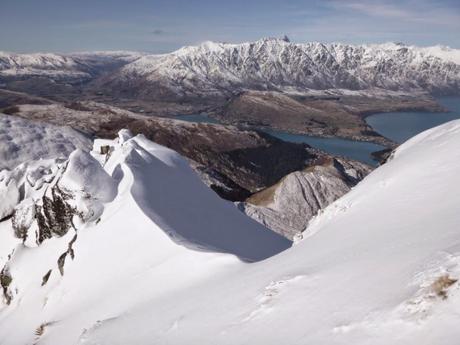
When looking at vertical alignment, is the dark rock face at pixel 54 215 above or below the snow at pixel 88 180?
below

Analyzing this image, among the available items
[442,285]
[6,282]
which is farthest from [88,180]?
[442,285]

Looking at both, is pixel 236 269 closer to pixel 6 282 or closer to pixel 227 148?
pixel 6 282

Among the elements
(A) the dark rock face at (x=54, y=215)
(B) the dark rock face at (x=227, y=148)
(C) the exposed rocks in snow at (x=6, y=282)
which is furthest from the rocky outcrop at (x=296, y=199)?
(B) the dark rock face at (x=227, y=148)

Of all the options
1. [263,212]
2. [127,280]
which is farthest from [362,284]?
[263,212]

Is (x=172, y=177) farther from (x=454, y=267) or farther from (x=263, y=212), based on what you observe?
(x=263, y=212)

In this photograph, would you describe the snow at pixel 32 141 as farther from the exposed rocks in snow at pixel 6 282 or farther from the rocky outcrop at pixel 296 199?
the exposed rocks in snow at pixel 6 282

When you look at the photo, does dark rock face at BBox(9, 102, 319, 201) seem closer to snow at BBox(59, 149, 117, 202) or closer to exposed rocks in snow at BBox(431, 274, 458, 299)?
snow at BBox(59, 149, 117, 202)
